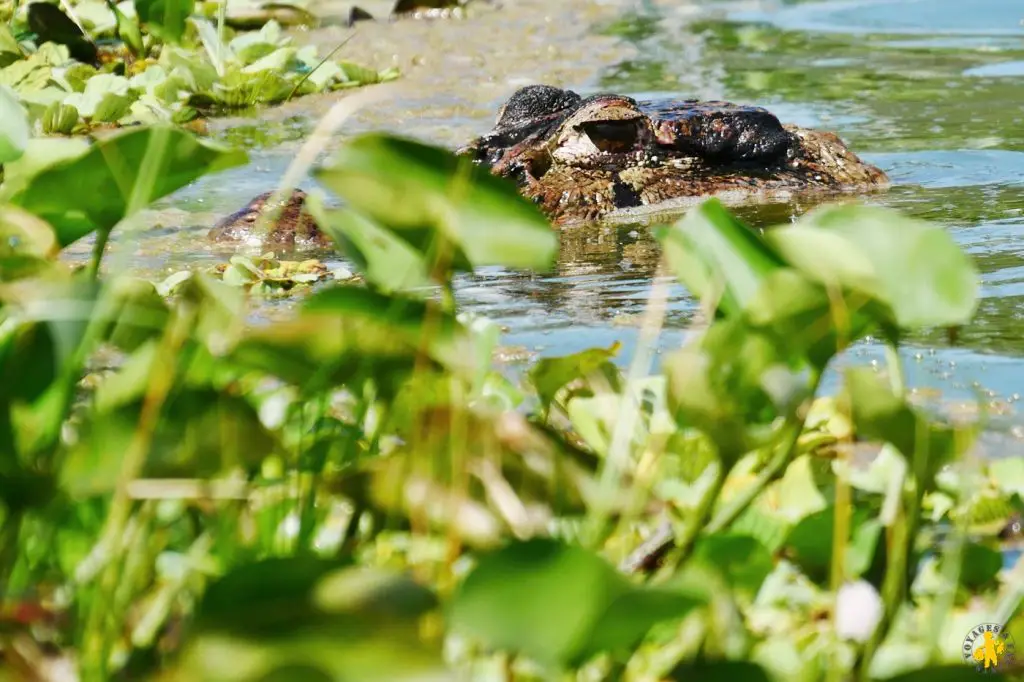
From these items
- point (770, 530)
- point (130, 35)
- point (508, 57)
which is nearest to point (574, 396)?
point (770, 530)

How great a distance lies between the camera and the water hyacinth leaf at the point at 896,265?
1.48m

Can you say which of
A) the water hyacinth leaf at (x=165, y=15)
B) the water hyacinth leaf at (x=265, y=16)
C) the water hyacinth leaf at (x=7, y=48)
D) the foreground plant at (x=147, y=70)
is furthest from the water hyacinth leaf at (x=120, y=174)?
the water hyacinth leaf at (x=265, y=16)

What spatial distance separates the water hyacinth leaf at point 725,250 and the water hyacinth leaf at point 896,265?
0.41 feet

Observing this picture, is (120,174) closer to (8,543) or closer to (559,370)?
(8,543)

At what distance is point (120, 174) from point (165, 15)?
7121 mm

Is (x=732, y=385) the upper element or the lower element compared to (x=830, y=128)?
upper

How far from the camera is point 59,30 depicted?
938 centimetres

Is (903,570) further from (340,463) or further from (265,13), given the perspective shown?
(265,13)

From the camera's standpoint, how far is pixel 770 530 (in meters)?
1.87

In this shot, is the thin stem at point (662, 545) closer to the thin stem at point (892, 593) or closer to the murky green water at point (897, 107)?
the thin stem at point (892, 593)

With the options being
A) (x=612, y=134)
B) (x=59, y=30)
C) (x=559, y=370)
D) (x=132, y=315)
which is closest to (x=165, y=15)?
(x=59, y=30)

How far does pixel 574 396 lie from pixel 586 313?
201cm

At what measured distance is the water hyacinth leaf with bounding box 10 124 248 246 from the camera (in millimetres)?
1665

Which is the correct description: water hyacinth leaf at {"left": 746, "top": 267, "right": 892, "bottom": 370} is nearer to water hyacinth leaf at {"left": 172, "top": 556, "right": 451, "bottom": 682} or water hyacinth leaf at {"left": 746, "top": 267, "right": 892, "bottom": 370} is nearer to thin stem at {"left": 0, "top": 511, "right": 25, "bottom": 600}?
water hyacinth leaf at {"left": 172, "top": 556, "right": 451, "bottom": 682}
